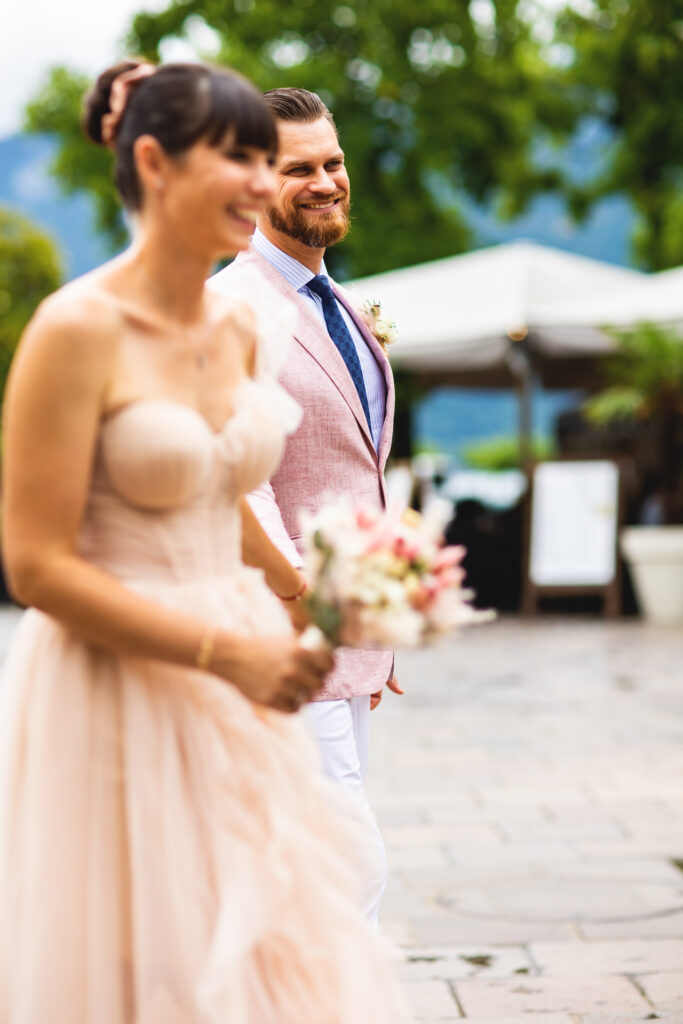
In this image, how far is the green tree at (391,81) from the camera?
75.6ft

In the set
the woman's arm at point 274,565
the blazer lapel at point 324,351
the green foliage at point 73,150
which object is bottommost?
the woman's arm at point 274,565

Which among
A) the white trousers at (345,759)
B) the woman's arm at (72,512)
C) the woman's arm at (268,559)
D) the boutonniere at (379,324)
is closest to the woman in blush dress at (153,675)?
the woman's arm at (72,512)

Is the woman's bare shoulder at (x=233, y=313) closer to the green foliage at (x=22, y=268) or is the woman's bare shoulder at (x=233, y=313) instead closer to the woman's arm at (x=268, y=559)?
the woman's arm at (x=268, y=559)

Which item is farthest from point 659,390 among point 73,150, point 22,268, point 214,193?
point 22,268

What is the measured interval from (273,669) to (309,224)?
160 cm

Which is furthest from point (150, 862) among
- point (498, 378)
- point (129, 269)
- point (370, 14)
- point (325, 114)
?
point (370, 14)

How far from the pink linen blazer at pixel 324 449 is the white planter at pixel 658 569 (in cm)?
1026

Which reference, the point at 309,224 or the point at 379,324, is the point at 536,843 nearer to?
the point at 379,324

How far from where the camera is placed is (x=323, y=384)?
10.5 ft

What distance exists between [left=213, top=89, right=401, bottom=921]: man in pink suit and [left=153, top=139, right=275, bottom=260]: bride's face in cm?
96

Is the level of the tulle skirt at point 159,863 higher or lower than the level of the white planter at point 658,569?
higher

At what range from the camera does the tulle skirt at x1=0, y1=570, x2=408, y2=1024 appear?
6.59ft

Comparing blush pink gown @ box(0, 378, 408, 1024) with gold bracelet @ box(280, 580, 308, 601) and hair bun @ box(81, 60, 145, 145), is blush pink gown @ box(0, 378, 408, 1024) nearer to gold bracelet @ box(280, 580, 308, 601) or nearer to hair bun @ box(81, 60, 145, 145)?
hair bun @ box(81, 60, 145, 145)

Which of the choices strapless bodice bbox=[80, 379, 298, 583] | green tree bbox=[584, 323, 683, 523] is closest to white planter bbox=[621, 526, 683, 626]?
green tree bbox=[584, 323, 683, 523]
